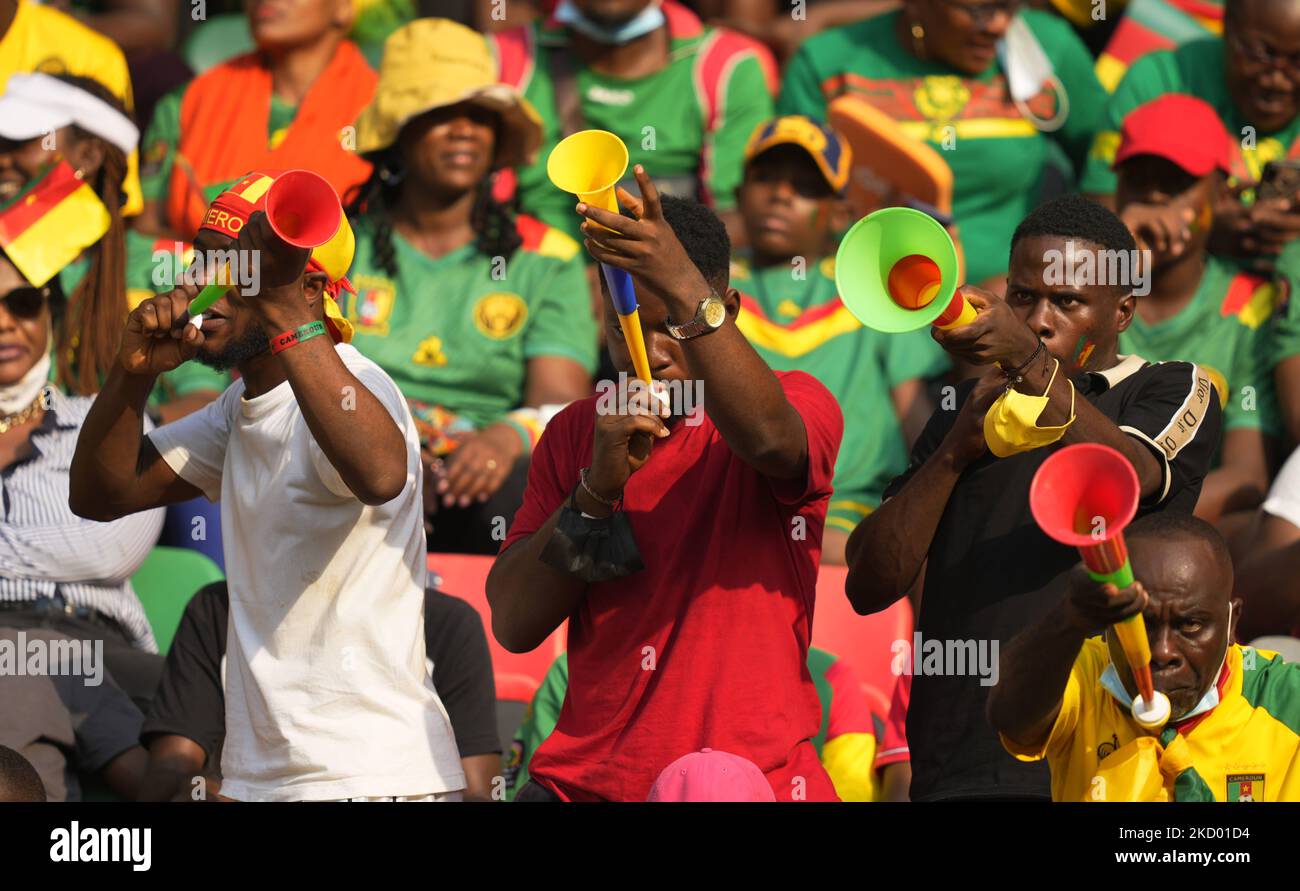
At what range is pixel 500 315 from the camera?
21.7 ft

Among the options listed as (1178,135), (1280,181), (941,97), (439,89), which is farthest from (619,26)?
(1280,181)

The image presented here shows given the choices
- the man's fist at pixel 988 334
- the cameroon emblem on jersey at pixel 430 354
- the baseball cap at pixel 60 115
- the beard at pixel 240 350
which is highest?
the baseball cap at pixel 60 115

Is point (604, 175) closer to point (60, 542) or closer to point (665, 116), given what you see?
point (60, 542)

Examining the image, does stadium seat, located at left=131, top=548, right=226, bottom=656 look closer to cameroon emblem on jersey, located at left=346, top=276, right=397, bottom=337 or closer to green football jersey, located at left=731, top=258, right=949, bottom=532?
cameroon emblem on jersey, located at left=346, top=276, right=397, bottom=337

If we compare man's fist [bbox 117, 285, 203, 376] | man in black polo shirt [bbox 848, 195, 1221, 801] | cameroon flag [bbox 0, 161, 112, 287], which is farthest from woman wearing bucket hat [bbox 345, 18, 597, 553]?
man in black polo shirt [bbox 848, 195, 1221, 801]

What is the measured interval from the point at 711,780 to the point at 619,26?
4.69 metres

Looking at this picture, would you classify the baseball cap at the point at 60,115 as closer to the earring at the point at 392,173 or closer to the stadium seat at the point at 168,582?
the earring at the point at 392,173

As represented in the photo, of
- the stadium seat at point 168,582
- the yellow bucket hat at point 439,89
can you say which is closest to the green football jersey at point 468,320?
the yellow bucket hat at point 439,89

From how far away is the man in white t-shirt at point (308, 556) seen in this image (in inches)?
143

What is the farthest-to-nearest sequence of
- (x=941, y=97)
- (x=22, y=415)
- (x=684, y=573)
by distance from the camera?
(x=941, y=97) < (x=22, y=415) < (x=684, y=573)

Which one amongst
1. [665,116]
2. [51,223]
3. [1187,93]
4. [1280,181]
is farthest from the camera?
[665,116]

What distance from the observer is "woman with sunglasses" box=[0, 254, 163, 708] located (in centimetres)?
544

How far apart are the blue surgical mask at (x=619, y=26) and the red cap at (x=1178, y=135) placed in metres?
1.89
